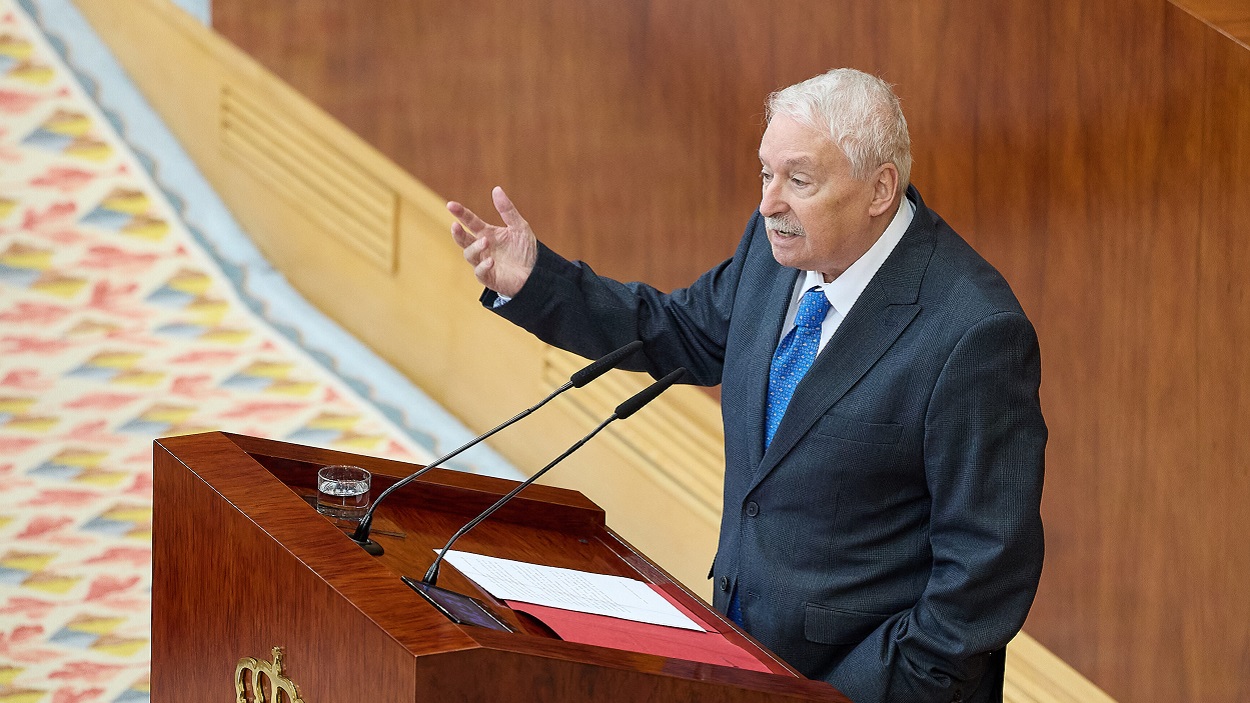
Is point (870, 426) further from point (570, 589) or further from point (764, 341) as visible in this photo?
point (570, 589)

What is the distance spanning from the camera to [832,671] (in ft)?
6.74

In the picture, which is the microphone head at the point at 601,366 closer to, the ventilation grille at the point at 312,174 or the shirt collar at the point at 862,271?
the shirt collar at the point at 862,271

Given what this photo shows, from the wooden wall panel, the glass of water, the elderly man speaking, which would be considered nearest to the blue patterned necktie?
the elderly man speaking

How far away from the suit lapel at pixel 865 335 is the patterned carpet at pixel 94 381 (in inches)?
81.3

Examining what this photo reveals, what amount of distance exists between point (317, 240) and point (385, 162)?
1.54 feet

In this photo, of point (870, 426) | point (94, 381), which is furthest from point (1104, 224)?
point (94, 381)

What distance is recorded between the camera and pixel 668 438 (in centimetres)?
410

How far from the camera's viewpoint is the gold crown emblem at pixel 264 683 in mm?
1704

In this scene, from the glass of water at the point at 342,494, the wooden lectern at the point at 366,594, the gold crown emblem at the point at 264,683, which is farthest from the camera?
the glass of water at the point at 342,494

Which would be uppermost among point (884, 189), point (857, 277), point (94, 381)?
point (884, 189)

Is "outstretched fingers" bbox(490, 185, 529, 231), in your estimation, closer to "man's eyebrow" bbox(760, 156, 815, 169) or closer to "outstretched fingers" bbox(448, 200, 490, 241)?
"outstretched fingers" bbox(448, 200, 490, 241)

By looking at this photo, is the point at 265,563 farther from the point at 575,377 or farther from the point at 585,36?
the point at 585,36

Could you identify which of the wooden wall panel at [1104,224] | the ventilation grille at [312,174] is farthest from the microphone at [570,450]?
the ventilation grille at [312,174]

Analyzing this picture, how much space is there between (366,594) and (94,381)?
3.40m
